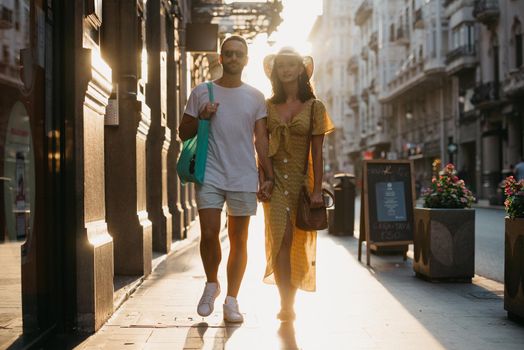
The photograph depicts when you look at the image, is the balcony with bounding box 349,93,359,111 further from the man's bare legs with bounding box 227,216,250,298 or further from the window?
the man's bare legs with bounding box 227,216,250,298

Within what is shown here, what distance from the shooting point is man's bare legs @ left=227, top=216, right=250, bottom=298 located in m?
5.38

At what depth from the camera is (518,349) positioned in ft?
15.1

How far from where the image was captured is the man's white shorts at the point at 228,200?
5.23 m

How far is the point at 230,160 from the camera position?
207 inches

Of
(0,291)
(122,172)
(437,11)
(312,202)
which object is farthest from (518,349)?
(437,11)

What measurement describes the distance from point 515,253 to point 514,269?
4.8 inches

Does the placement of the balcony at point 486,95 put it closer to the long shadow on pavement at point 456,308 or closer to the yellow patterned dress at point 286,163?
the long shadow on pavement at point 456,308

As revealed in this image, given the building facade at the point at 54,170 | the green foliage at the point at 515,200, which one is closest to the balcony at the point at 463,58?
the building facade at the point at 54,170

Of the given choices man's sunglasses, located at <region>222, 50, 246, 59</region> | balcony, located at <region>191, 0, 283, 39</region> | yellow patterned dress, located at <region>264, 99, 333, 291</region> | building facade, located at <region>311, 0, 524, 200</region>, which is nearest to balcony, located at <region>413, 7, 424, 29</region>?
building facade, located at <region>311, 0, 524, 200</region>

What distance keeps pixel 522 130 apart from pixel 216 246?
101 ft

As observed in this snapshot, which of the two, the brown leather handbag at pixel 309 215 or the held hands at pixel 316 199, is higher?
the held hands at pixel 316 199

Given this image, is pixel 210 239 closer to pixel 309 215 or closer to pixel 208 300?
pixel 208 300

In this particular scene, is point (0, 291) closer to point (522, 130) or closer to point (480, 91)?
point (522, 130)

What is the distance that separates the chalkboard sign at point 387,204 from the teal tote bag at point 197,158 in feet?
14.9
